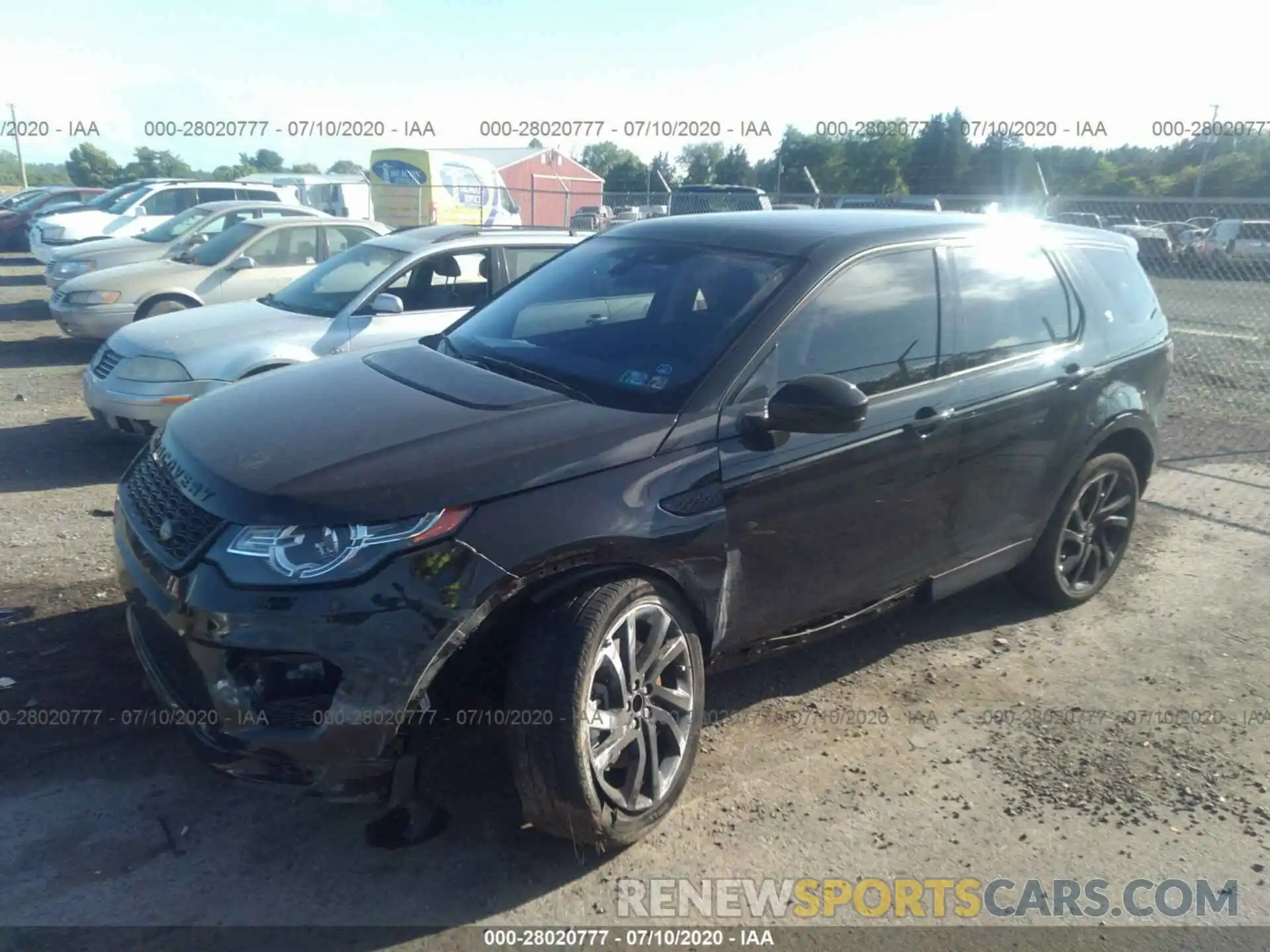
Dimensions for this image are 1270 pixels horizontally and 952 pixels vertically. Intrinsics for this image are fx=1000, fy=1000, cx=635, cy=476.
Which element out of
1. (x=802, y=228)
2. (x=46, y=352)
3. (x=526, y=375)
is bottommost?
(x=46, y=352)

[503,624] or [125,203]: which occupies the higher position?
[125,203]

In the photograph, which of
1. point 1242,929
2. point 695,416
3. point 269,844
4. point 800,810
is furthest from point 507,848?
point 1242,929

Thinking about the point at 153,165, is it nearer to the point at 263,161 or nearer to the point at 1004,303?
the point at 263,161

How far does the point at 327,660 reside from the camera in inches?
107

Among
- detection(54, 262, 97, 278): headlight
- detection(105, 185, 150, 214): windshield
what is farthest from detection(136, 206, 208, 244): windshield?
Result: detection(105, 185, 150, 214): windshield

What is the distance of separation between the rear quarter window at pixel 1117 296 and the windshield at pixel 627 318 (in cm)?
200

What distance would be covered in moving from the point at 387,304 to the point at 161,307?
4590 mm

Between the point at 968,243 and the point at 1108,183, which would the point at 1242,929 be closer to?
the point at 968,243

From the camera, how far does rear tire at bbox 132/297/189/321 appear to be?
10.1 m

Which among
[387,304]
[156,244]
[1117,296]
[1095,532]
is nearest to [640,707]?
[1095,532]

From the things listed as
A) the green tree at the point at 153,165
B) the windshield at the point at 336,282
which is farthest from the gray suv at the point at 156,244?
the green tree at the point at 153,165

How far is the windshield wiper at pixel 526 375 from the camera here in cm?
349

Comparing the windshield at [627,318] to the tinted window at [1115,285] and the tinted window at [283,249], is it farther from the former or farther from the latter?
the tinted window at [283,249]

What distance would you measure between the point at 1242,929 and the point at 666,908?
68.5 inches
